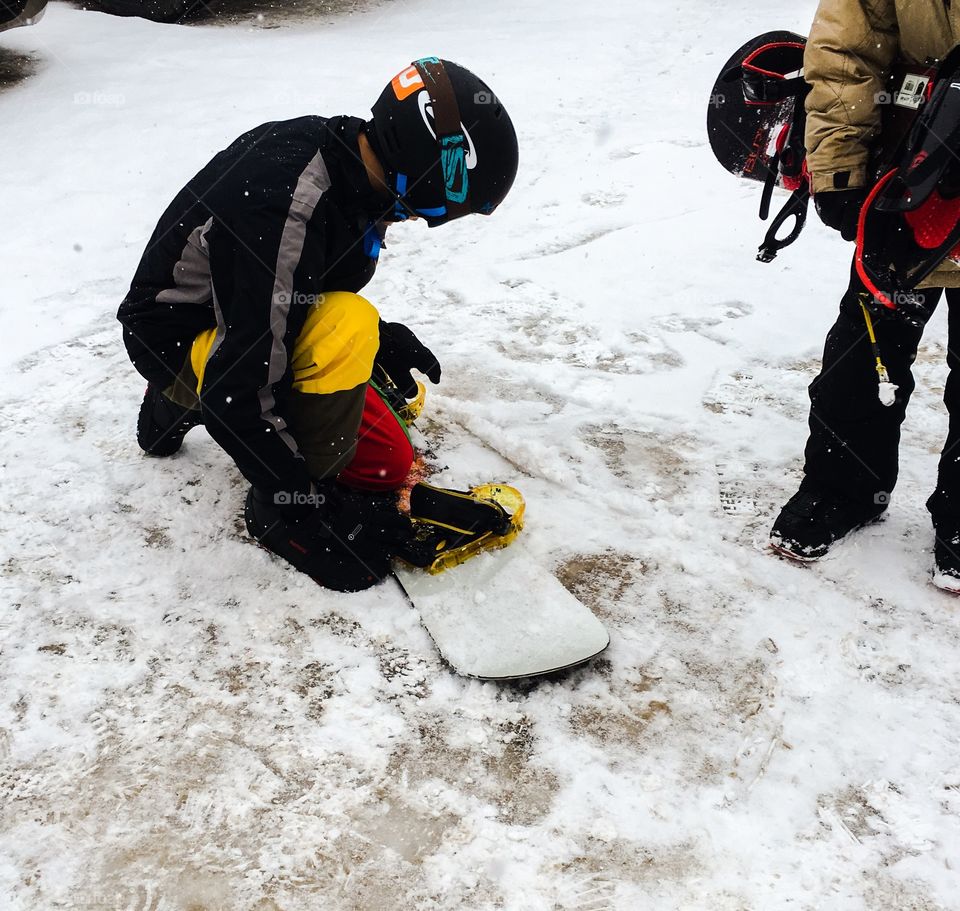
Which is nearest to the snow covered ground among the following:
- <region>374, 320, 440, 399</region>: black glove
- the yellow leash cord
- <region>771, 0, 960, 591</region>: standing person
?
<region>771, 0, 960, 591</region>: standing person

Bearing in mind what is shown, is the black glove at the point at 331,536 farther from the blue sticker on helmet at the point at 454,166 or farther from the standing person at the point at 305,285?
the blue sticker on helmet at the point at 454,166

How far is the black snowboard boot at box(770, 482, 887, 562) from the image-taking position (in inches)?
103

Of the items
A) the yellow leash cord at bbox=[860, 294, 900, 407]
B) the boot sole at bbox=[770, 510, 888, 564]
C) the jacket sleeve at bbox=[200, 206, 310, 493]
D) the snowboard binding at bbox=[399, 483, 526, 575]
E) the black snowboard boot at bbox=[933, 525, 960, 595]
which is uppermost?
the jacket sleeve at bbox=[200, 206, 310, 493]

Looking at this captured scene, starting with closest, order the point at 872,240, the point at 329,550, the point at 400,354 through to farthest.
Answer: the point at 872,240
the point at 329,550
the point at 400,354

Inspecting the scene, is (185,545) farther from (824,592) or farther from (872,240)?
(872,240)

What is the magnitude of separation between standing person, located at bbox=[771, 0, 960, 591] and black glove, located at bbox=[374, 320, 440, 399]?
1.32 metres

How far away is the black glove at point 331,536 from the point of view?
7.98 feet

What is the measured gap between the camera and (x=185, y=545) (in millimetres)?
2596

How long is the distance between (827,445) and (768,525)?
35cm

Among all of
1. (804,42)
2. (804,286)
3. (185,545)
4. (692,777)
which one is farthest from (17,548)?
(804,286)

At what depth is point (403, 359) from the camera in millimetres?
3043

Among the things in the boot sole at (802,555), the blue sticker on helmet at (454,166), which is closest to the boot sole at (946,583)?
the boot sole at (802,555)

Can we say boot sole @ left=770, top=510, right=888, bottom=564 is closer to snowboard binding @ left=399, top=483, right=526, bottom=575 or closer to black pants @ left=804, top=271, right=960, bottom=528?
black pants @ left=804, top=271, right=960, bottom=528

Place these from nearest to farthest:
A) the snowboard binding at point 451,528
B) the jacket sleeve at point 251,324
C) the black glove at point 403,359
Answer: the jacket sleeve at point 251,324 → the snowboard binding at point 451,528 → the black glove at point 403,359
